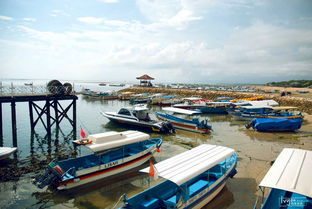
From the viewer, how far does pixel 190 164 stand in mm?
8656

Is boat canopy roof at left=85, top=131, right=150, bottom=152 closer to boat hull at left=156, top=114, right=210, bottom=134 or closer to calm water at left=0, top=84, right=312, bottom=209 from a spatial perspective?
calm water at left=0, top=84, right=312, bottom=209

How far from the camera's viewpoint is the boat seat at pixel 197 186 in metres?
8.99

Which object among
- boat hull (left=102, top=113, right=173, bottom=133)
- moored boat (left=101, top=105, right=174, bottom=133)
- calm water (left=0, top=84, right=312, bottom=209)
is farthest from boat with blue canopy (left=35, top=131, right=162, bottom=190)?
moored boat (left=101, top=105, right=174, bottom=133)

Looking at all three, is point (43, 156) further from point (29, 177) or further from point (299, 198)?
point (299, 198)

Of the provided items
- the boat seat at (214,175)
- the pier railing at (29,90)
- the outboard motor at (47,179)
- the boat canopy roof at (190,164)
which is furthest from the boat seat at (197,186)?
the pier railing at (29,90)

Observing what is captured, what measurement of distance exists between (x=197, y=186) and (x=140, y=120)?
14.4 m

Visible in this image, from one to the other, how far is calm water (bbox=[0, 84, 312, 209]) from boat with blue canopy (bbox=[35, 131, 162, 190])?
1.66 feet

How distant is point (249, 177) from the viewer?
38.9 feet

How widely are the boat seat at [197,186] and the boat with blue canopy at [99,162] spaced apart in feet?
15.2

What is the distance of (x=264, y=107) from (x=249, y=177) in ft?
61.1

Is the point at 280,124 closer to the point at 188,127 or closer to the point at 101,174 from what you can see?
the point at 188,127

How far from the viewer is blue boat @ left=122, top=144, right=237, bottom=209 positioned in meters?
7.68

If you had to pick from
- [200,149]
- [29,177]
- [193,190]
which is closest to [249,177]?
[200,149]

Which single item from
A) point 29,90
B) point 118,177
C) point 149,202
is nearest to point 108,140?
point 118,177
